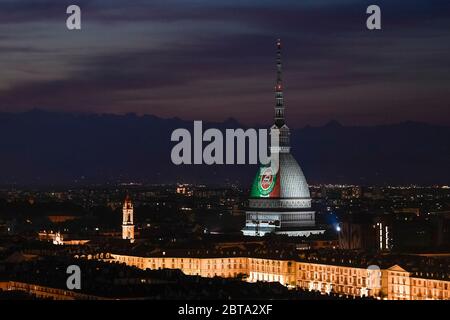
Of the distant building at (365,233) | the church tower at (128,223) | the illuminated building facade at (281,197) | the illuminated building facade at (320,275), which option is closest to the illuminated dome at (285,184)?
the illuminated building facade at (281,197)

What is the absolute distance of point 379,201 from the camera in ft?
582

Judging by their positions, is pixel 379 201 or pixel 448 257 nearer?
pixel 448 257

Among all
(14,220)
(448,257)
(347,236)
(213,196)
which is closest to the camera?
(448,257)

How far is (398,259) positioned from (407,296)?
674 centimetres

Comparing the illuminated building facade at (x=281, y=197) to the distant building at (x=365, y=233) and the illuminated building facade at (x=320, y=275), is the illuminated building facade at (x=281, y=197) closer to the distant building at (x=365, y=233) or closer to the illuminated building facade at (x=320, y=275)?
the distant building at (x=365, y=233)

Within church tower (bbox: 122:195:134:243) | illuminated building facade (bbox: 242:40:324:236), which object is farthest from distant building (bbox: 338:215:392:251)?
church tower (bbox: 122:195:134:243)

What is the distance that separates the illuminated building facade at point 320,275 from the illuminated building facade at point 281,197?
20.4m

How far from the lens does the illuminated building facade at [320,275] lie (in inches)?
2591

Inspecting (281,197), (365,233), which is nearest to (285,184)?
(281,197)

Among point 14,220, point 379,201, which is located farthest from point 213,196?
point 14,220

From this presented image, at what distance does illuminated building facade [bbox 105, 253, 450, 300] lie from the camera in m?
65.8

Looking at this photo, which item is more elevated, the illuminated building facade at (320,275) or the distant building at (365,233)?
the distant building at (365,233)
